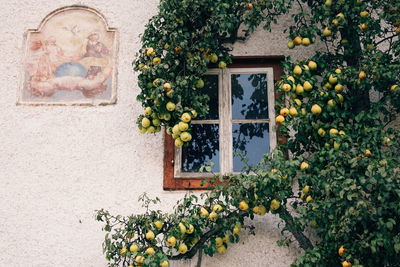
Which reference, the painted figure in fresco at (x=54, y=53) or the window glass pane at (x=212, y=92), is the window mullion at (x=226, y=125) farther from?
the painted figure in fresco at (x=54, y=53)

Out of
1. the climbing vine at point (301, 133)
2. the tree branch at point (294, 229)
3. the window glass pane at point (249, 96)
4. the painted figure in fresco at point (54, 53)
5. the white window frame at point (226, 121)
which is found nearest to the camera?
the climbing vine at point (301, 133)

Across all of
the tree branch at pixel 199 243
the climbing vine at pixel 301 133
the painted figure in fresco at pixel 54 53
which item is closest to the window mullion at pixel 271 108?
the climbing vine at pixel 301 133

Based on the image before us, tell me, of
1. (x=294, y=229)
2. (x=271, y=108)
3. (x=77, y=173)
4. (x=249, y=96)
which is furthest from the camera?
(x=249, y=96)

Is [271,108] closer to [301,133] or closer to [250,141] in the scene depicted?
[250,141]

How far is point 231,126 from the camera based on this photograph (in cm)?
572

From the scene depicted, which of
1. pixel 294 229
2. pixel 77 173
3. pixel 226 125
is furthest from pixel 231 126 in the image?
pixel 77 173

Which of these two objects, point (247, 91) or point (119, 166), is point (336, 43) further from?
point (119, 166)

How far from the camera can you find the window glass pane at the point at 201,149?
5.59 metres

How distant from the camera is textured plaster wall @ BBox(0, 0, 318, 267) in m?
5.26

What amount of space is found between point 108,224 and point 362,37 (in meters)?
3.11

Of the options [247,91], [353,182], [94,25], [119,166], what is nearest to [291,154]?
[247,91]

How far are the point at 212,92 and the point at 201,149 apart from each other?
0.61m

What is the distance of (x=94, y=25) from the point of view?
20.3ft

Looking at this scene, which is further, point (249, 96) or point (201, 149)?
point (249, 96)
